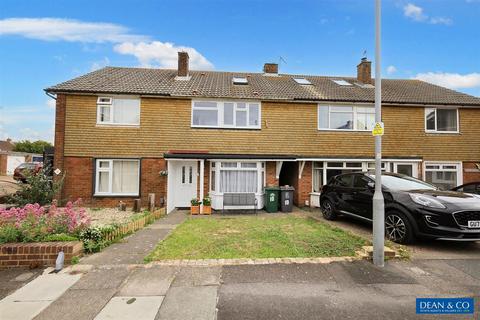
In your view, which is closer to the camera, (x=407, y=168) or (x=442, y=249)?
(x=442, y=249)

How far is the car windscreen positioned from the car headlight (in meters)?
0.62

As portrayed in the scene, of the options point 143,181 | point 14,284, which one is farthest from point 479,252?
point 143,181

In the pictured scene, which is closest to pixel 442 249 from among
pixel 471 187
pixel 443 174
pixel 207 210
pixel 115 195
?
pixel 471 187

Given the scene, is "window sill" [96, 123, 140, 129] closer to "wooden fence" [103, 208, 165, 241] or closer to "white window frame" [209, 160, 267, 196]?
"white window frame" [209, 160, 267, 196]

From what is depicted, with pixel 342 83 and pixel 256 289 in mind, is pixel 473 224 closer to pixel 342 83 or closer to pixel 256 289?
pixel 256 289

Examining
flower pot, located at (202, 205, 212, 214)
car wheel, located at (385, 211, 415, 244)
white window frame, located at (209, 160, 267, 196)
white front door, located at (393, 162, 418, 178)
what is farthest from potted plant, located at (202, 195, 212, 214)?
white front door, located at (393, 162, 418, 178)

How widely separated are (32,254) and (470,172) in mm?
17616

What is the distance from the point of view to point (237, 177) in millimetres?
10711

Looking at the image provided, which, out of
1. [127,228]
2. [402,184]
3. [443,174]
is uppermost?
[443,174]

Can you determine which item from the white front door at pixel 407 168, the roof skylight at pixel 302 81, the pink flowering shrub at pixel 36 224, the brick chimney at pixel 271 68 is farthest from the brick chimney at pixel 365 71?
the pink flowering shrub at pixel 36 224

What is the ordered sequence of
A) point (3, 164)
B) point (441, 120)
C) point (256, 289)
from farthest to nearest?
1. point (3, 164)
2. point (441, 120)
3. point (256, 289)

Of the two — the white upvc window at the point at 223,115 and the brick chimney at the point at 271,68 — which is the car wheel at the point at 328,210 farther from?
the brick chimney at the point at 271,68

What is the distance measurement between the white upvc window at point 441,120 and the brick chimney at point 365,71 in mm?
3887

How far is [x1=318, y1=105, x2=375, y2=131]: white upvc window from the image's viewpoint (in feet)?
40.8
